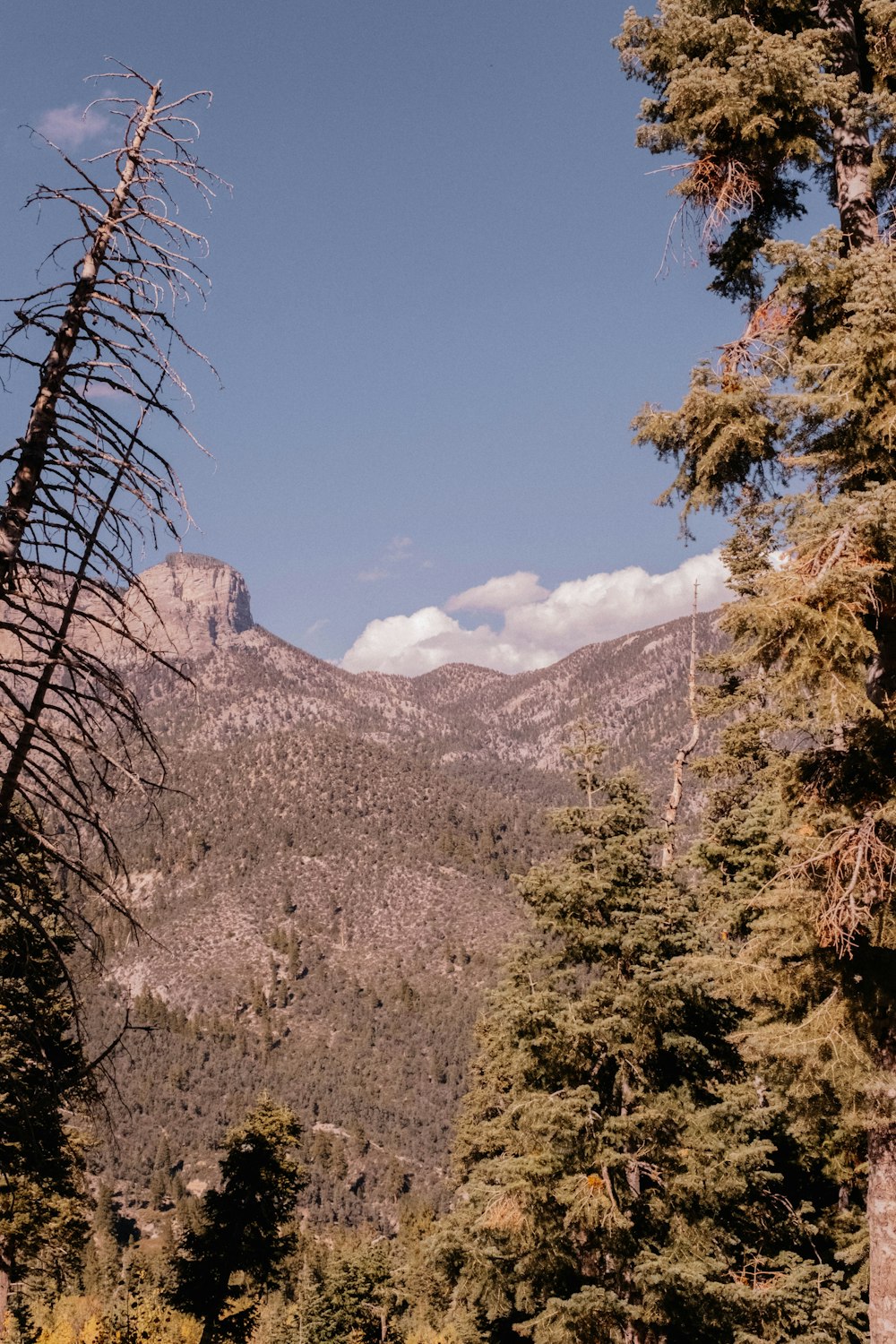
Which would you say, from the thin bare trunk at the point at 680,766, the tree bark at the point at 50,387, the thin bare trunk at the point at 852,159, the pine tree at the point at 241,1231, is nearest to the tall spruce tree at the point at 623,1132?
the thin bare trunk at the point at 680,766

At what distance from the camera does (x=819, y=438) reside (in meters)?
6.39

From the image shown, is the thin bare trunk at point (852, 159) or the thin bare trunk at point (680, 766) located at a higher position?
the thin bare trunk at point (852, 159)

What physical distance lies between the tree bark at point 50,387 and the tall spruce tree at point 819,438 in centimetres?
423

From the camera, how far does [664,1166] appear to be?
9969 millimetres

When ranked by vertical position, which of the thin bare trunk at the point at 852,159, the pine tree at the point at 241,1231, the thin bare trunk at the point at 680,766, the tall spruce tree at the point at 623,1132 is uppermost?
the thin bare trunk at the point at 852,159

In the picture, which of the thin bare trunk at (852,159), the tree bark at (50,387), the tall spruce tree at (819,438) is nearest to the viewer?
the tree bark at (50,387)

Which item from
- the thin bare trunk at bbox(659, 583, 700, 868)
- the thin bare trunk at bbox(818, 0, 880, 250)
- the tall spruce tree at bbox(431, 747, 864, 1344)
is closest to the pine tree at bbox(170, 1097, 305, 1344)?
the tall spruce tree at bbox(431, 747, 864, 1344)

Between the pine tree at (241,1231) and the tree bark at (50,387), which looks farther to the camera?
the pine tree at (241,1231)

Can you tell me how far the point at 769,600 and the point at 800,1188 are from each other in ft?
46.1

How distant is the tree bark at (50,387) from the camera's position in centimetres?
314

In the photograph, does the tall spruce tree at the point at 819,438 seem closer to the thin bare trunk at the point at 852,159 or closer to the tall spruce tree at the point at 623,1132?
the thin bare trunk at the point at 852,159

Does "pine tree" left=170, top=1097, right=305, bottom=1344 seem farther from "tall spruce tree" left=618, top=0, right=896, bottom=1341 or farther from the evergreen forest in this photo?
"tall spruce tree" left=618, top=0, right=896, bottom=1341

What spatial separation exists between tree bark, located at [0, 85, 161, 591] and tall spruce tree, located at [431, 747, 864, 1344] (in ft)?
28.9

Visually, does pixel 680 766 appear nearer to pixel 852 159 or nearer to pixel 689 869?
pixel 689 869
